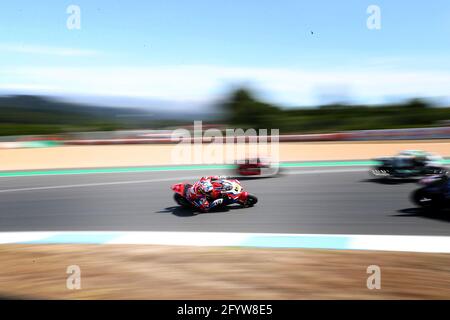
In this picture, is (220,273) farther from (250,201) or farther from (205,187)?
(250,201)

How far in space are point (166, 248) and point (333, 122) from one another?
26523 millimetres

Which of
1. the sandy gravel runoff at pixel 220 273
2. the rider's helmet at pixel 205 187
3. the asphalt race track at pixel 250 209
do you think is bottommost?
the sandy gravel runoff at pixel 220 273

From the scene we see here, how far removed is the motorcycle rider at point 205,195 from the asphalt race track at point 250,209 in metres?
0.22

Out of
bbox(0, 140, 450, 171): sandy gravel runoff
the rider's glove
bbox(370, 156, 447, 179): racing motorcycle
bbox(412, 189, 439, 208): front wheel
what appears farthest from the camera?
bbox(0, 140, 450, 171): sandy gravel runoff

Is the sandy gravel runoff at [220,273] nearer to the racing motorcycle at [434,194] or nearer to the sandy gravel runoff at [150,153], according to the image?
the racing motorcycle at [434,194]

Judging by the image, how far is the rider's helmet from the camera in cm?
859

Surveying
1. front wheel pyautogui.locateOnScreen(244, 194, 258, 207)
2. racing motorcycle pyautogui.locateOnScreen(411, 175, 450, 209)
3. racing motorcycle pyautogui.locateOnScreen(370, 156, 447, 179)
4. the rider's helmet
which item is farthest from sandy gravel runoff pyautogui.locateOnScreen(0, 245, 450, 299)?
racing motorcycle pyautogui.locateOnScreen(370, 156, 447, 179)

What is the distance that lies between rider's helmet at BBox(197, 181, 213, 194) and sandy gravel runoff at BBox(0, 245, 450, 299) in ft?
7.90

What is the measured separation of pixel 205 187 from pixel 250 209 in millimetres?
1046

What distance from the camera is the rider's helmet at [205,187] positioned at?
859 cm

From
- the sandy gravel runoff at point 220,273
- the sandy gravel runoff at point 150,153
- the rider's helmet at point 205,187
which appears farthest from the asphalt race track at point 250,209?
the sandy gravel runoff at point 150,153

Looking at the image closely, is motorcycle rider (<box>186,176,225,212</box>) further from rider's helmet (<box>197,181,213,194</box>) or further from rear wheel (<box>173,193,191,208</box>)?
rear wheel (<box>173,193,191,208</box>)
